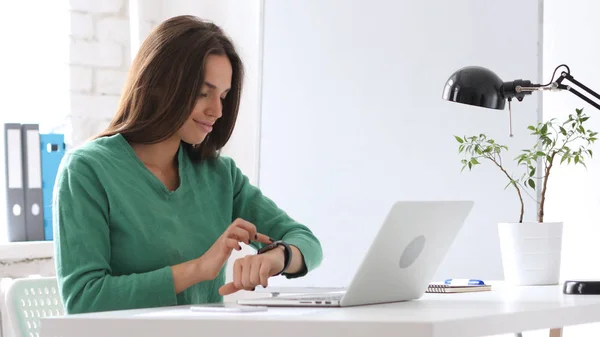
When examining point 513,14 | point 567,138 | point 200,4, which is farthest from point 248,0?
point 567,138

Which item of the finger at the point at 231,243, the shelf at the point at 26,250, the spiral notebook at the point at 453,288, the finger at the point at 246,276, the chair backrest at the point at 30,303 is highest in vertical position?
the finger at the point at 231,243

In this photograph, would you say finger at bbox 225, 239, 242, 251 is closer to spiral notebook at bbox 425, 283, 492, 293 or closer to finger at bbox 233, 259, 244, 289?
finger at bbox 233, 259, 244, 289

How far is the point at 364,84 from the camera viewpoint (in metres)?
2.93

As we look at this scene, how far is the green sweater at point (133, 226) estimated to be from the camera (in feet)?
5.00

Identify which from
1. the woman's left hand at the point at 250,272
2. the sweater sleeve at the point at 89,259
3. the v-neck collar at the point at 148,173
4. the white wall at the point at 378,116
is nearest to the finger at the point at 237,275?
the woman's left hand at the point at 250,272

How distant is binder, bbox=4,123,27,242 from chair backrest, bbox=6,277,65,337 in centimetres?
110

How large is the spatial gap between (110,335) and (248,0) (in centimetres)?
229

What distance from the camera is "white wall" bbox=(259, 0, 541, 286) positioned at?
106 inches

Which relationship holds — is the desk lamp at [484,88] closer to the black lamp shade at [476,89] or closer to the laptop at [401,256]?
the black lamp shade at [476,89]

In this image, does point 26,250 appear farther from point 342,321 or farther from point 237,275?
point 342,321

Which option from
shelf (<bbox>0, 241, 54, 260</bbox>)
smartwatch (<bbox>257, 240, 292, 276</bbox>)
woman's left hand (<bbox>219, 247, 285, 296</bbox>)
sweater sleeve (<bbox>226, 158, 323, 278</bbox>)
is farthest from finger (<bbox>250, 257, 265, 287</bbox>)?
shelf (<bbox>0, 241, 54, 260</bbox>)

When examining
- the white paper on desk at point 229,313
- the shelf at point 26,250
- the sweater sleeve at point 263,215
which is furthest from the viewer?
the shelf at point 26,250

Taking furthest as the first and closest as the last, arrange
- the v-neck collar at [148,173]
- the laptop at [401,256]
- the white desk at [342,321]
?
1. the v-neck collar at [148,173]
2. the laptop at [401,256]
3. the white desk at [342,321]

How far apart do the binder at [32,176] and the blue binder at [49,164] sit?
0.02 m
